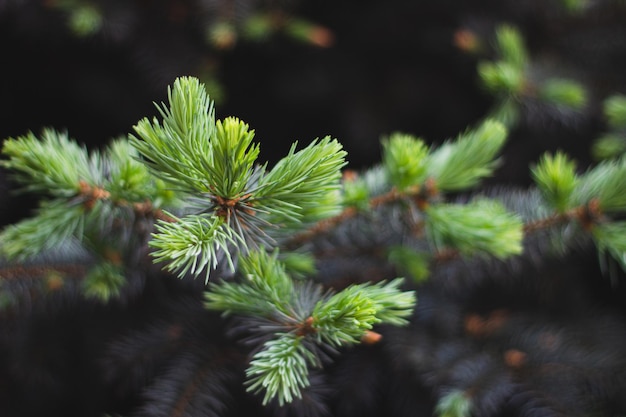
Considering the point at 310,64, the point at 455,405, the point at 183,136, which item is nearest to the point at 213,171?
the point at 183,136

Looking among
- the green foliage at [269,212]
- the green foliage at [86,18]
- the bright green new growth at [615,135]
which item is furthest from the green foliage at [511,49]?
the green foliage at [86,18]

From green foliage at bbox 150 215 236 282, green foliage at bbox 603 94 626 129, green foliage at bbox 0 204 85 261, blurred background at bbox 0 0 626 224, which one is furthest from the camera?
blurred background at bbox 0 0 626 224

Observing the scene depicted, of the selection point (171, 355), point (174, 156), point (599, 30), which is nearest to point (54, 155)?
point (174, 156)

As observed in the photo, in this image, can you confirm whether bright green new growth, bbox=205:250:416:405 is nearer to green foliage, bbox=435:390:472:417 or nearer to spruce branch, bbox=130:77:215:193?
spruce branch, bbox=130:77:215:193

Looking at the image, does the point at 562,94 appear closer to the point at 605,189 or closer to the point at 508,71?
the point at 508,71

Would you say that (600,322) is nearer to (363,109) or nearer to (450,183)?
(450,183)

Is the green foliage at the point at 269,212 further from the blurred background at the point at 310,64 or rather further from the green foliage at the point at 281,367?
the blurred background at the point at 310,64

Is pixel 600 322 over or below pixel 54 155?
over

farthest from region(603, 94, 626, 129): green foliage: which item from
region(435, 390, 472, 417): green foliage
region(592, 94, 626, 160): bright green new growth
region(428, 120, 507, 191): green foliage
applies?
region(435, 390, 472, 417): green foliage
